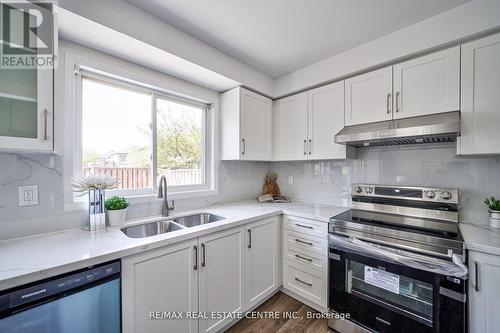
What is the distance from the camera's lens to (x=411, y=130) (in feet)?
4.77

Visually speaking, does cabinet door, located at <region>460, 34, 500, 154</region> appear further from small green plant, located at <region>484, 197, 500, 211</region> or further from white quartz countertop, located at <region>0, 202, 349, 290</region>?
white quartz countertop, located at <region>0, 202, 349, 290</region>

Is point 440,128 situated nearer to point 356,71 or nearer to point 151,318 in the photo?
point 356,71

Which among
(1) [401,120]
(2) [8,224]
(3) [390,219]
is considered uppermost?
(1) [401,120]

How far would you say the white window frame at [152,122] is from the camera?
1420 mm

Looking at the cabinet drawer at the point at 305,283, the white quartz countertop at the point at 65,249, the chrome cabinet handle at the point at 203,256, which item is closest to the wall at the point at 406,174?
the cabinet drawer at the point at 305,283

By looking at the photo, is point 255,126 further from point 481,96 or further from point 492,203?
point 492,203

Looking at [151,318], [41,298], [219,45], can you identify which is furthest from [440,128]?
[41,298]

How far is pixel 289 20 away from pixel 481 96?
143cm

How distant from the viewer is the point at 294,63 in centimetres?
217

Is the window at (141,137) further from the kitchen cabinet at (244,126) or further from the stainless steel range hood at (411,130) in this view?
the stainless steel range hood at (411,130)

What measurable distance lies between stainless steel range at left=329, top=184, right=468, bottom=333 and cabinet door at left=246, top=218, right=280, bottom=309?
57 cm

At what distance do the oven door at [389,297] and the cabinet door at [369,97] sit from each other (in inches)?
47.3

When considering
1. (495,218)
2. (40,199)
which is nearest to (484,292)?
(495,218)

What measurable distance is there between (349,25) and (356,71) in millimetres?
417
